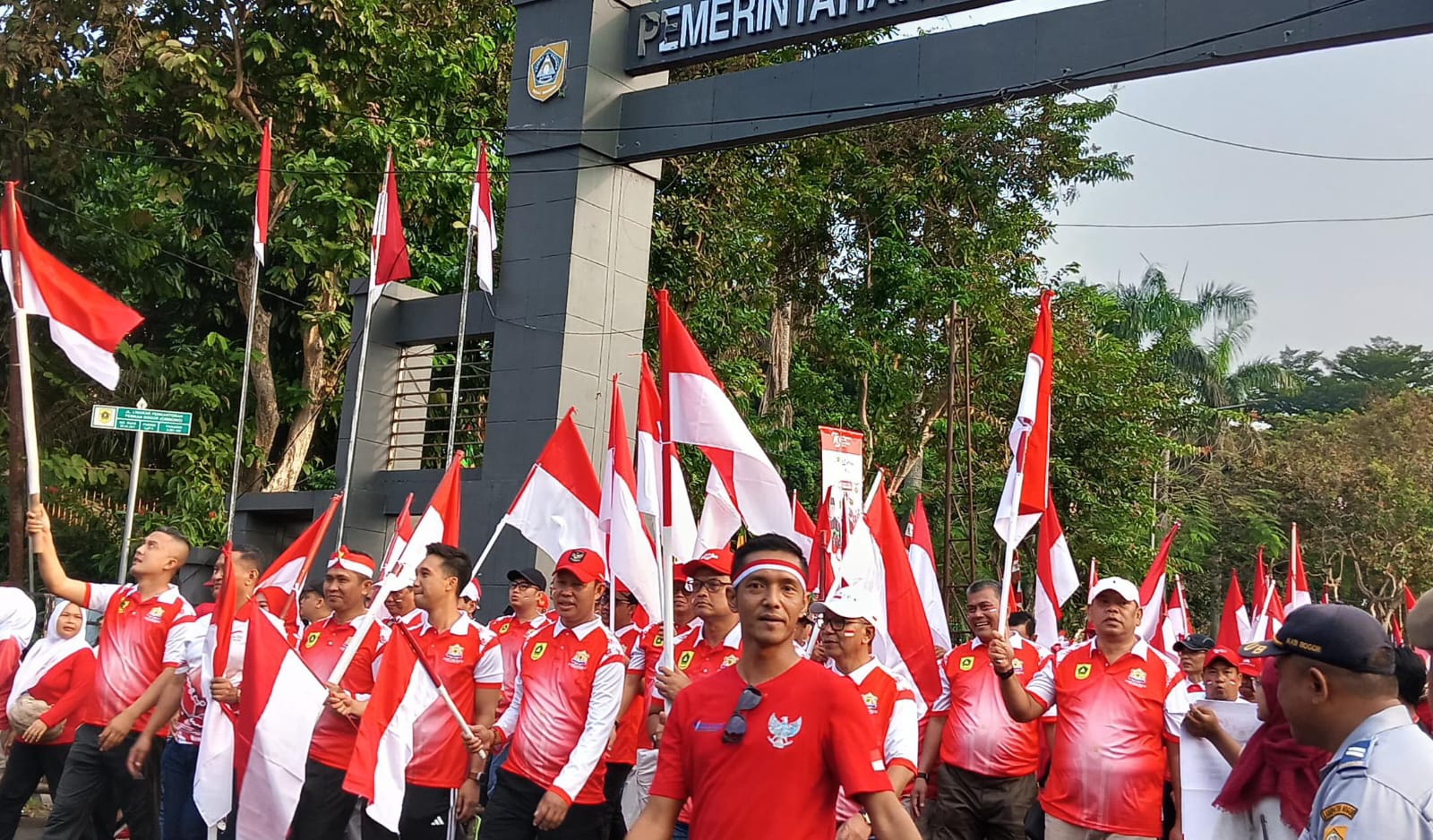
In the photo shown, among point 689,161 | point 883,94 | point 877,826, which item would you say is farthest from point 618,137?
point 877,826

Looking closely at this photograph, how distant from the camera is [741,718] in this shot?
3.81 metres

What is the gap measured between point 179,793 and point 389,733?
5.44 feet

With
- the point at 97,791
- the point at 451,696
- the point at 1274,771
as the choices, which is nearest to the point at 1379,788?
the point at 1274,771

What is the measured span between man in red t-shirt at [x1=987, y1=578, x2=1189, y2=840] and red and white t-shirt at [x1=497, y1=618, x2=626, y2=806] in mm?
1945

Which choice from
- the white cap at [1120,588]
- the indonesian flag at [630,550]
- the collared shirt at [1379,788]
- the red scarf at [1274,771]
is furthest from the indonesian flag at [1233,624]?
the collared shirt at [1379,788]

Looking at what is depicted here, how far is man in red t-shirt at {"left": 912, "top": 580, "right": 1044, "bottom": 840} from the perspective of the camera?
8008mm

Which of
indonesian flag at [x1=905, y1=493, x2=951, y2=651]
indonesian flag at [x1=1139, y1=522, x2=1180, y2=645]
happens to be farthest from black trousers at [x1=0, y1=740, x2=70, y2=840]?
indonesian flag at [x1=1139, y1=522, x2=1180, y2=645]

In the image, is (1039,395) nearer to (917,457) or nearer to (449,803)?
(449,803)

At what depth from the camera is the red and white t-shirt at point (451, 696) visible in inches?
281

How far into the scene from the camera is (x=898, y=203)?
23.2 m

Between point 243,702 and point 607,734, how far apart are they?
5.76ft

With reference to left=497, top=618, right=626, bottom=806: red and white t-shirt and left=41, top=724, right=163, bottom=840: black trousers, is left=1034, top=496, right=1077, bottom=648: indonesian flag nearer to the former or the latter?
left=497, top=618, right=626, bottom=806: red and white t-shirt

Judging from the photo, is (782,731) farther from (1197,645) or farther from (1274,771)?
(1197,645)

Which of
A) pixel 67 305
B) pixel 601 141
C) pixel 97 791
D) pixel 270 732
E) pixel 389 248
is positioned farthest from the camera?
pixel 601 141
